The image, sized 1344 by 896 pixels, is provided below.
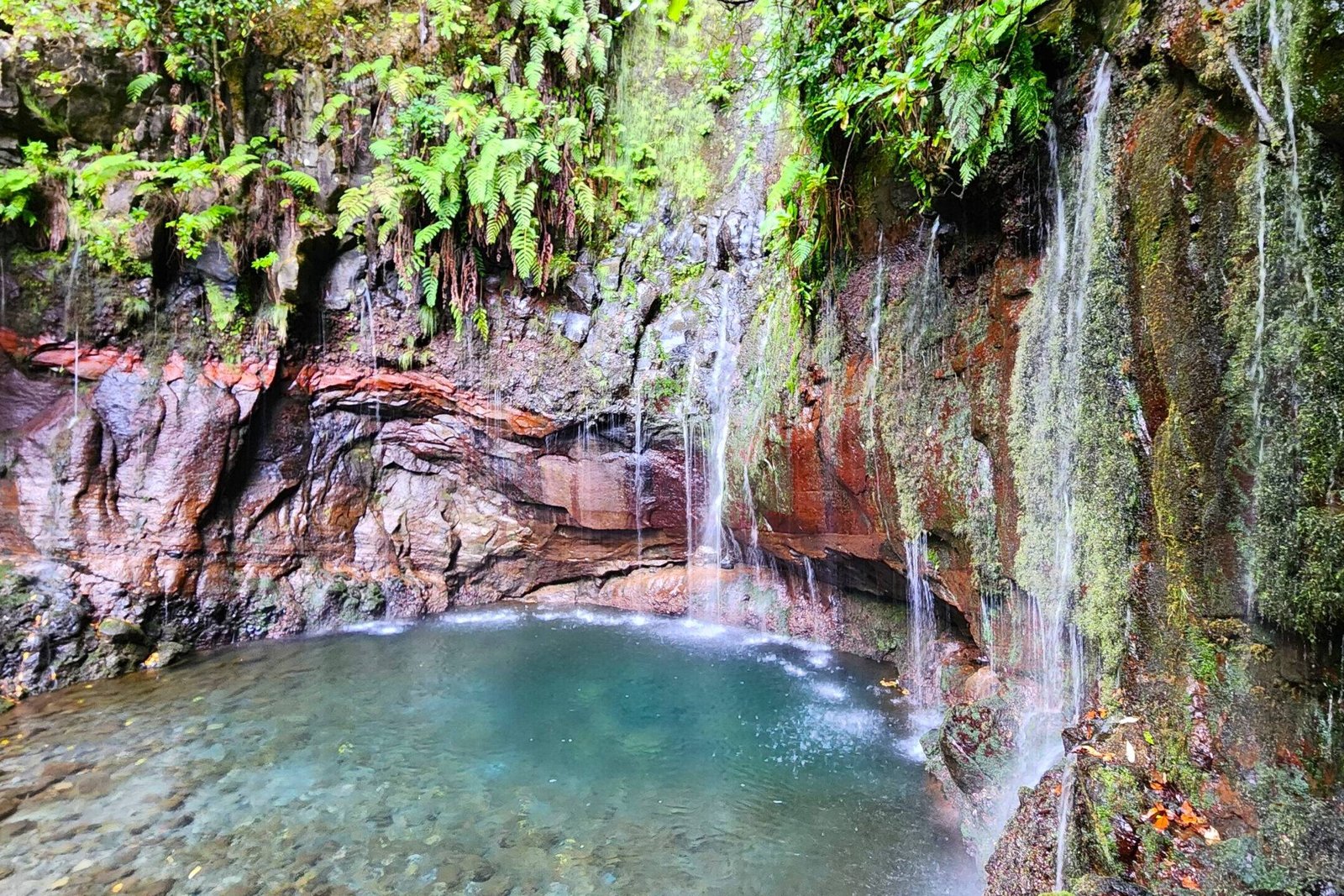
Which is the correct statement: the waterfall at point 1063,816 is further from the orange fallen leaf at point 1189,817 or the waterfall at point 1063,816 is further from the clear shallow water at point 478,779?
the clear shallow water at point 478,779

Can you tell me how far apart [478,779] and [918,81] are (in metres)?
5.95

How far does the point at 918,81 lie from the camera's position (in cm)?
390

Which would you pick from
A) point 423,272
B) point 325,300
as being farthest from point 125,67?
point 423,272

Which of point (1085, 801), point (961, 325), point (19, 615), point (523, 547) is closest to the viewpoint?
point (1085, 801)

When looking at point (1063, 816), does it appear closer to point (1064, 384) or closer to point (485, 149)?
point (1064, 384)

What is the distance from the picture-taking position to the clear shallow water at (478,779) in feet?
13.4

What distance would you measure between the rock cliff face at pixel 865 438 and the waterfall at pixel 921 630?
0.08 metres

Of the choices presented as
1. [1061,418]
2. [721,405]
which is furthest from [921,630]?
[721,405]

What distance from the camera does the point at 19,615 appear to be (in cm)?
716

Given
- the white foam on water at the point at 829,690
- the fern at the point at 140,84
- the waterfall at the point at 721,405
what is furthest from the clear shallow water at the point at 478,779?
the fern at the point at 140,84

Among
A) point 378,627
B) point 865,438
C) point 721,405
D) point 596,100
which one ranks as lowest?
point 378,627

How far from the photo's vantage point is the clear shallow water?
4.10m

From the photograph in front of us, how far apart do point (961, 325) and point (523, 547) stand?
7525mm

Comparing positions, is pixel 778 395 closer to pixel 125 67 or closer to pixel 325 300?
pixel 325 300
